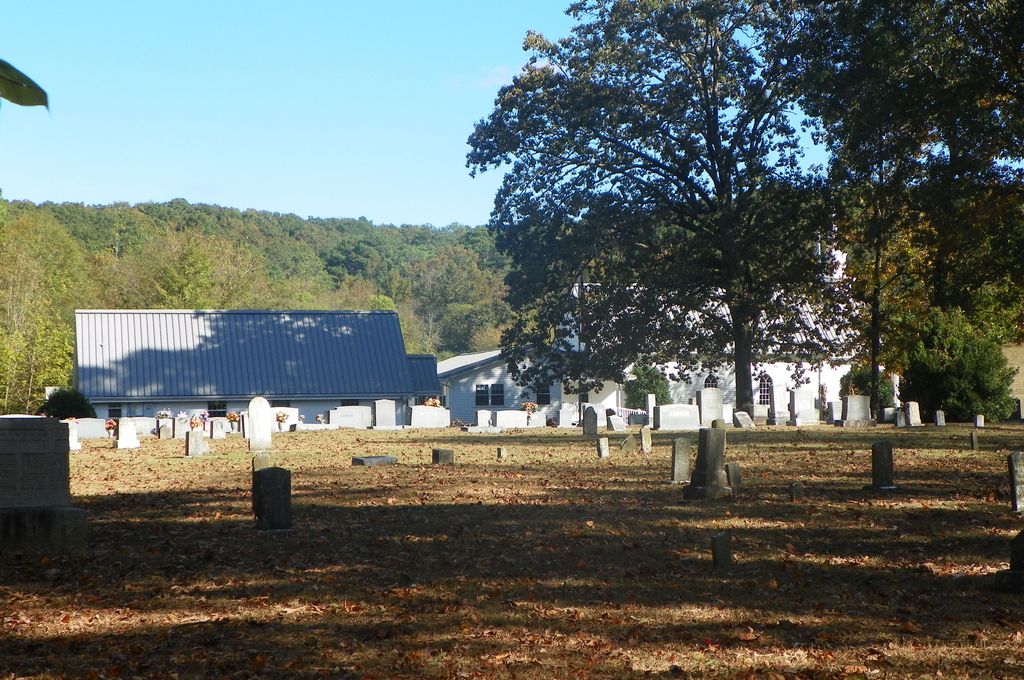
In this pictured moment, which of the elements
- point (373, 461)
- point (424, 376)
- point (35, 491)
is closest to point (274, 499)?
point (35, 491)

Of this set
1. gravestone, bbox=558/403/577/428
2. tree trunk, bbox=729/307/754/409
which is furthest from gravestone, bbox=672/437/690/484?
gravestone, bbox=558/403/577/428

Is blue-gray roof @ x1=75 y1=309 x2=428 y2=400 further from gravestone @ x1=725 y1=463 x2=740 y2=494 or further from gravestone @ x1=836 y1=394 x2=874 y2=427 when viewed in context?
gravestone @ x1=725 y1=463 x2=740 y2=494

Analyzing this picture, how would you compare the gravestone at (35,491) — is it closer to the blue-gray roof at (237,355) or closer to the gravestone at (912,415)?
the gravestone at (912,415)

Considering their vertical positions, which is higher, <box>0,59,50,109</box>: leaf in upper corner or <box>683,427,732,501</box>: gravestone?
<box>0,59,50,109</box>: leaf in upper corner

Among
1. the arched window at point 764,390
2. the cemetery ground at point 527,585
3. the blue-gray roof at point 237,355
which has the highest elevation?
the blue-gray roof at point 237,355

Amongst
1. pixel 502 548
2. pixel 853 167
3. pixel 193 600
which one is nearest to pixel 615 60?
pixel 853 167

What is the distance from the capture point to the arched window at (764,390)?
6650 centimetres

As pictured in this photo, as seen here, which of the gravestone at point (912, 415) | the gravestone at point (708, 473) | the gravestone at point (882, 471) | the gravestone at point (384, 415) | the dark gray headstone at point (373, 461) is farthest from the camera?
the gravestone at point (384, 415)

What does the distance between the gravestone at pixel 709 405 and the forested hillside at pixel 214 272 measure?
12922 millimetres

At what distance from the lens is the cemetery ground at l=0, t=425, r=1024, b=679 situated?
272 inches

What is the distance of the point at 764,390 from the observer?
6694cm

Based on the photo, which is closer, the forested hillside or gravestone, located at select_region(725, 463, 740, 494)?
gravestone, located at select_region(725, 463, 740, 494)

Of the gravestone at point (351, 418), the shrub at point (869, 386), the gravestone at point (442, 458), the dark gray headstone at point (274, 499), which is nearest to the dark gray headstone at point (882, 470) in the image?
the dark gray headstone at point (274, 499)

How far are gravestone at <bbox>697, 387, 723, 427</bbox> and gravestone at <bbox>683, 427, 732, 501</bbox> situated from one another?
22.4 meters
